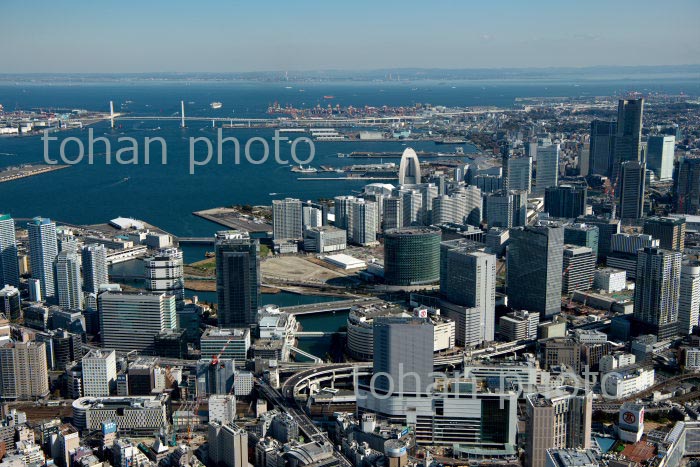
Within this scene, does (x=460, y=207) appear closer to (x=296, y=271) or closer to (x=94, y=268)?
(x=296, y=271)

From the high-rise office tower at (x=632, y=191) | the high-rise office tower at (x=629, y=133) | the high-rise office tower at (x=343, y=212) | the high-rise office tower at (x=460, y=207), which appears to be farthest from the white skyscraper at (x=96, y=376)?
the high-rise office tower at (x=629, y=133)

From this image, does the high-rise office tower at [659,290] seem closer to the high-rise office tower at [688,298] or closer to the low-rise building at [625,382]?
the high-rise office tower at [688,298]

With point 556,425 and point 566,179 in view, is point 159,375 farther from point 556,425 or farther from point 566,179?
point 566,179

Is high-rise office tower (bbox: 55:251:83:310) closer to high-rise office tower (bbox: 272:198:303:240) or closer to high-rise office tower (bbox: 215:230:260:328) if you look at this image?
high-rise office tower (bbox: 215:230:260:328)

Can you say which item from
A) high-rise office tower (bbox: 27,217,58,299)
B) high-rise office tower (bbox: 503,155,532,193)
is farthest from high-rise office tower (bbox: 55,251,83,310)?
high-rise office tower (bbox: 503,155,532,193)

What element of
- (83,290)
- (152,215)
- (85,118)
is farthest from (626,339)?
(85,118)
